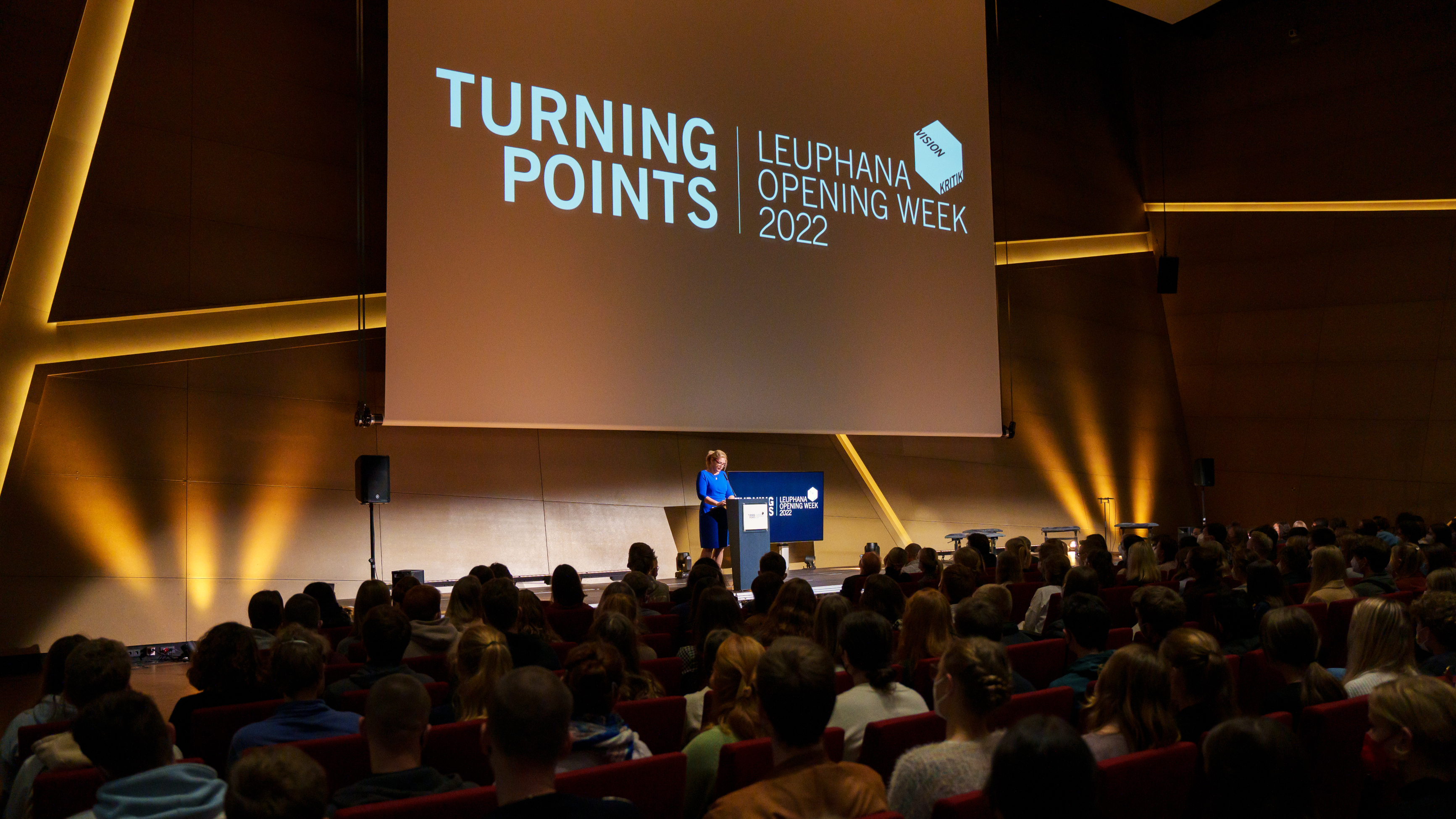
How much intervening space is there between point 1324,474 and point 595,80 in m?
9.98

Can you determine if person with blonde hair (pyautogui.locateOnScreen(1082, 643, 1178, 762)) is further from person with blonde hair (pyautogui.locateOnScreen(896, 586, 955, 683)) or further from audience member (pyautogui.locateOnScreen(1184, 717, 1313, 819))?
person with blonde hair (pyautogui.locateOnScreen(896, 586, 955, 683))

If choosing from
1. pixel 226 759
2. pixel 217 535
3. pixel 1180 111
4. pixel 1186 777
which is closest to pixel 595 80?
pixel 217 535

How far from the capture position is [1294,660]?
2.97 m

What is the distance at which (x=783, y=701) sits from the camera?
1827mm

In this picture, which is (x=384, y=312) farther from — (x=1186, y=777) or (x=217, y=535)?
(x=1186, y=777)

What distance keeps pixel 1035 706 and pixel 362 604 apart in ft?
9.62

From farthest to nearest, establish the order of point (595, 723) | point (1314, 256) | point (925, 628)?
point (1314, 256) < point (925, 628) < point (595, 723)

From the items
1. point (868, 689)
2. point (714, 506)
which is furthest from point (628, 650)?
point (714, 506)

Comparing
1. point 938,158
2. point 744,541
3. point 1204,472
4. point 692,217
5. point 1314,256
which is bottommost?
point 744,541

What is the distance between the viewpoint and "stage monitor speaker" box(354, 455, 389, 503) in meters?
7.79

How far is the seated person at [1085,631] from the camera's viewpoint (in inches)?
126

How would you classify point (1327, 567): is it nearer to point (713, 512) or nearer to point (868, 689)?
point (868, 689)

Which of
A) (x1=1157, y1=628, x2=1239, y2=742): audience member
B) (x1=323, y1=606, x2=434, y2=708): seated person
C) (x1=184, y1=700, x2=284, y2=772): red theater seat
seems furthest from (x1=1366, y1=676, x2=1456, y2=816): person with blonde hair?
(x1=184, y1=700, x2=284, y2=772): red theater seat

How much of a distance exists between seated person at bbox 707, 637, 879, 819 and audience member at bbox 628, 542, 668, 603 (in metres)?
3.69
